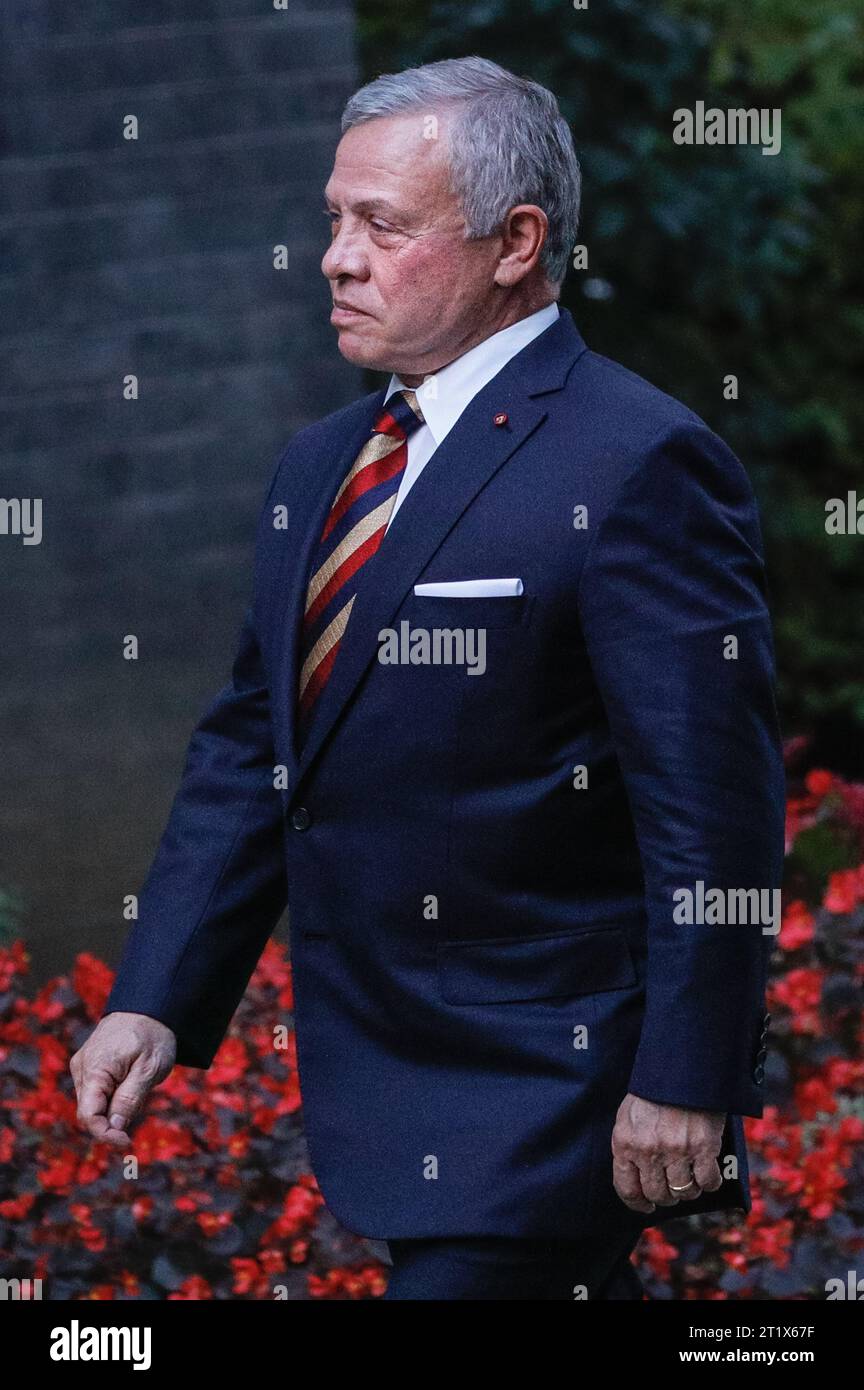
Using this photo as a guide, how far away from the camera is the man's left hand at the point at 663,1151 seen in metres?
2.58

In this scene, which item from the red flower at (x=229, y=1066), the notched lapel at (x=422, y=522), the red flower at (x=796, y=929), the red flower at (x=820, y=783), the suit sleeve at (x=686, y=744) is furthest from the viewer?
the red flower at (x=820, y=783)

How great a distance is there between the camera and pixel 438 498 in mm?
2709

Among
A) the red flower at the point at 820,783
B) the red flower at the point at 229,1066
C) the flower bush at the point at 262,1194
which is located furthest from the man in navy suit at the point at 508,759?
the red flower at the point at 820,783

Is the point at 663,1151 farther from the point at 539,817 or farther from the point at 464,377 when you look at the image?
the point at 464,377

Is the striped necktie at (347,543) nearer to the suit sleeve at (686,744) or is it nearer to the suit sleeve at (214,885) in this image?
the suit sleeve at (214,885)

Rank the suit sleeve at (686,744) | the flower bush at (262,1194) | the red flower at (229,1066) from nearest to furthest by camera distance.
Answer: the suit sleeve at (686,744), the flower bush at (262,1194), the red flower at (229,1066)

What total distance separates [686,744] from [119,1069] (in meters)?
0.91

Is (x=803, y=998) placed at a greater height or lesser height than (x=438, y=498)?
lesser

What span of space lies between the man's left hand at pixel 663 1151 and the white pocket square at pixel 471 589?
0.63m

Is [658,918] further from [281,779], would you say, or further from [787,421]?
[787,421]

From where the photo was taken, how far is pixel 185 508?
5.45 m

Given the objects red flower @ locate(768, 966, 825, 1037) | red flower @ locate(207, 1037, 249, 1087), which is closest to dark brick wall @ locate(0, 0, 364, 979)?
→ red flower @ locate(207, 1037, 249, 1087)

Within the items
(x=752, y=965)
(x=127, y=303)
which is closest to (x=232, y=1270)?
(x=752, y=965)

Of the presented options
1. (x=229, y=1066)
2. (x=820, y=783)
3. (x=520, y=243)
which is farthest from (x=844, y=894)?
(x=520, y=243)
